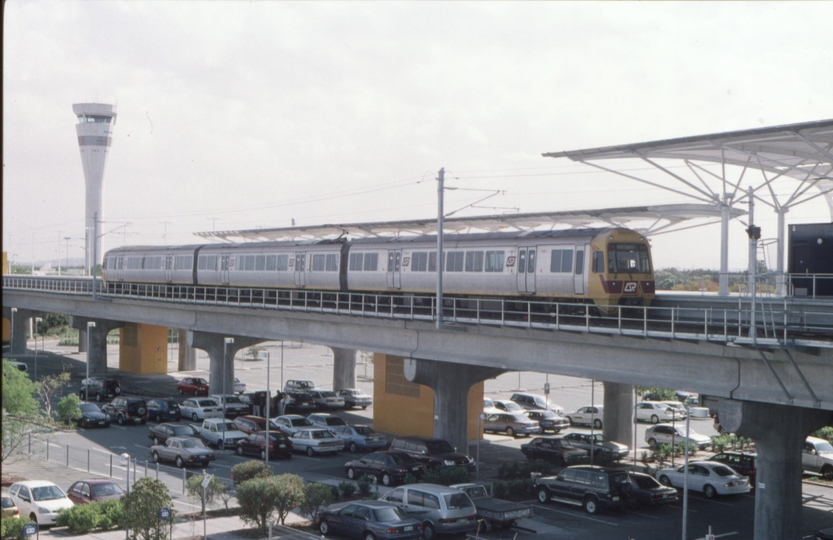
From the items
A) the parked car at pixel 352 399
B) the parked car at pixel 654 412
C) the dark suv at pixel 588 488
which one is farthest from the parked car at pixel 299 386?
the dark suv at pixel 588 488

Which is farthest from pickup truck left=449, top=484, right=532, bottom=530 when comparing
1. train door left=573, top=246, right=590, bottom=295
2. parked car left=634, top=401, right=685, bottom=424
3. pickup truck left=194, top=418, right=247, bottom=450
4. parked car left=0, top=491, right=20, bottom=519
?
parked car left=634, top=401, right=685, bottom=424

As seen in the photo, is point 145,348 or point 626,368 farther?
point 145,348

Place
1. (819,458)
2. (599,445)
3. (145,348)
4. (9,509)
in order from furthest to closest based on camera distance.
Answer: (145,348) → (599,445) → (819,458) → (9,509)

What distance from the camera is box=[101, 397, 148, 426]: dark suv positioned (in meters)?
45.0

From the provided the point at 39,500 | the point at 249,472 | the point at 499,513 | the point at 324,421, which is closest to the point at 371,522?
the point at 499,513

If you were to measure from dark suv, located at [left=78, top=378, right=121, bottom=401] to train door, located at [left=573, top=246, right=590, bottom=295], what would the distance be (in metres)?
36.1

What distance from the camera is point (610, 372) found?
89.3 feet

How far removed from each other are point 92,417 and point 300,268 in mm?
12988

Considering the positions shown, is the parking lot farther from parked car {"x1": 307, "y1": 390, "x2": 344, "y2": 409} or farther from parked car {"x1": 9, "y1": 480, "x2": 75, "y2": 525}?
parked car {"x1": 9, "y1": 480, "x2": 75, "y2": 525}

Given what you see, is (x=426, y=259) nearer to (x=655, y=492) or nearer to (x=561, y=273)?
(x=561, y=273)

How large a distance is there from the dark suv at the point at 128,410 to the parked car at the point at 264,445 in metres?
10.4

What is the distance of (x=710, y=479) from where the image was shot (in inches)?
1257

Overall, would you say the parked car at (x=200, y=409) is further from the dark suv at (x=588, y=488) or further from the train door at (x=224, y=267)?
the dark suv at (x=588, y=488)

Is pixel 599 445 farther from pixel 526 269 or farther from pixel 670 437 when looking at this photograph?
pixel 526 269
